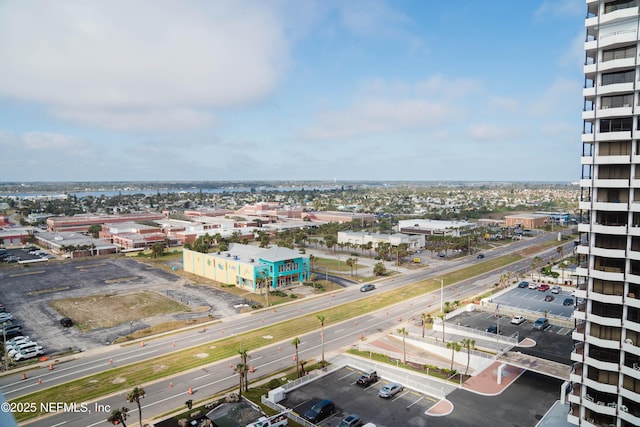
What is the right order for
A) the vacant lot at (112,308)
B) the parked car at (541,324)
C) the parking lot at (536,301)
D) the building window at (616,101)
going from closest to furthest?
1. the building window at (616,101)
2. the parked car at (541,324)
3. the vacant lot at (112,308)
4. the parking lot at (536,301)

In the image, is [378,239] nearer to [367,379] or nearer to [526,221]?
[526,221]

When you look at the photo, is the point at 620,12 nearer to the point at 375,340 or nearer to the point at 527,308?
the point at 375,340

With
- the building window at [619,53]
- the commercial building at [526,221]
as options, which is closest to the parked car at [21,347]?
the building window at [619,53]

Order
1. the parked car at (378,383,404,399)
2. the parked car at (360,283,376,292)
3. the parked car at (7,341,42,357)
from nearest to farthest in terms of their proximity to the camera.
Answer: the parked car at (378,383,404,399), the parked car at (7,341,42,357), the parked car at (360,283,376,292)

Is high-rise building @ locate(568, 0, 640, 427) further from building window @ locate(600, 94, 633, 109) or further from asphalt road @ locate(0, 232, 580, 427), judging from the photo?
asphalt road @ locate(0, 232, 580, 427)

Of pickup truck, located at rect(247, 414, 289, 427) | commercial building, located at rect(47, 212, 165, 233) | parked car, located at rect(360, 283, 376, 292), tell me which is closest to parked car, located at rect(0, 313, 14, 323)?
pickup truck, located at rect(247, 414, 289, 427)

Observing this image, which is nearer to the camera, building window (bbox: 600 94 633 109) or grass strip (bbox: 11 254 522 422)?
building window (bbox: 600 94 633 109)

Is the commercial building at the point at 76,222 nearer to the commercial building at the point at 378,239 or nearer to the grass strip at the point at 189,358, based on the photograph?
the commercial building at the point at 378,239
